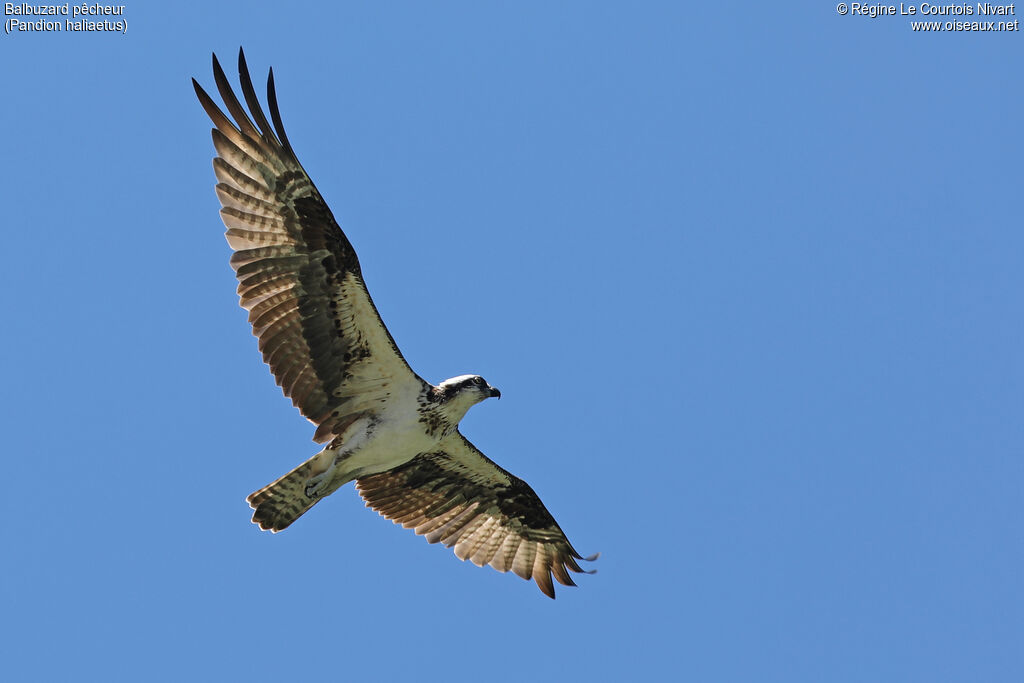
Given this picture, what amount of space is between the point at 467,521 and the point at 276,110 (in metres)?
5.58

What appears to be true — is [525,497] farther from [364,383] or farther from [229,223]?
[229,223]

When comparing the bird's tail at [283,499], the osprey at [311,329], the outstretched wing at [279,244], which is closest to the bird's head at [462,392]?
the osprey at [311,329]

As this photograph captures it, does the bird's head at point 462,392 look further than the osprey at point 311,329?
Yes

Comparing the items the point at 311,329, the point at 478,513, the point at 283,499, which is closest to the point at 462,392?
the point at 311,329

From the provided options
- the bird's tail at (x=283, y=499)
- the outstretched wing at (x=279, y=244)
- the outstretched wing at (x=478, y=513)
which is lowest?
the bird's tail at (x=283, y=499)

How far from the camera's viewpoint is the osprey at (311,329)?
13.1m

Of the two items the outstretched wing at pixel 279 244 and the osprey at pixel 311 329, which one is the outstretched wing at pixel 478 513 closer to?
the osprey at pixel 311 329

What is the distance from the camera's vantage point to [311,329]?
1332cm

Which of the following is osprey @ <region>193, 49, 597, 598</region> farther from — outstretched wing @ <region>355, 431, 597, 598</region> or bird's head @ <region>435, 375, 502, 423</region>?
outstretched wing @ <region>355, 431, 597, 598</region>

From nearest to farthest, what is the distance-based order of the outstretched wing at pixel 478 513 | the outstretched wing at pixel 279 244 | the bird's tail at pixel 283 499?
the outstretched wing at pixel 279 244, the bird's tail at pixel 283 499, the outstretched wing at pixel 478 513

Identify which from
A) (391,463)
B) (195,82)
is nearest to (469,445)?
(391,463)

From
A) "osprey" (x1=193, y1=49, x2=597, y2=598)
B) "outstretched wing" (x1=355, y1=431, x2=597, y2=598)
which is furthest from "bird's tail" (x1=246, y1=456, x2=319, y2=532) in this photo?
"outstretched wing" (x1=355, y1=431, x2=597, y2=598)

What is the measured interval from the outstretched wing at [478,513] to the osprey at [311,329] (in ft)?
2.41

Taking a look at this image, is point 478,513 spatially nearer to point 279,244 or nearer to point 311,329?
point 311,329
